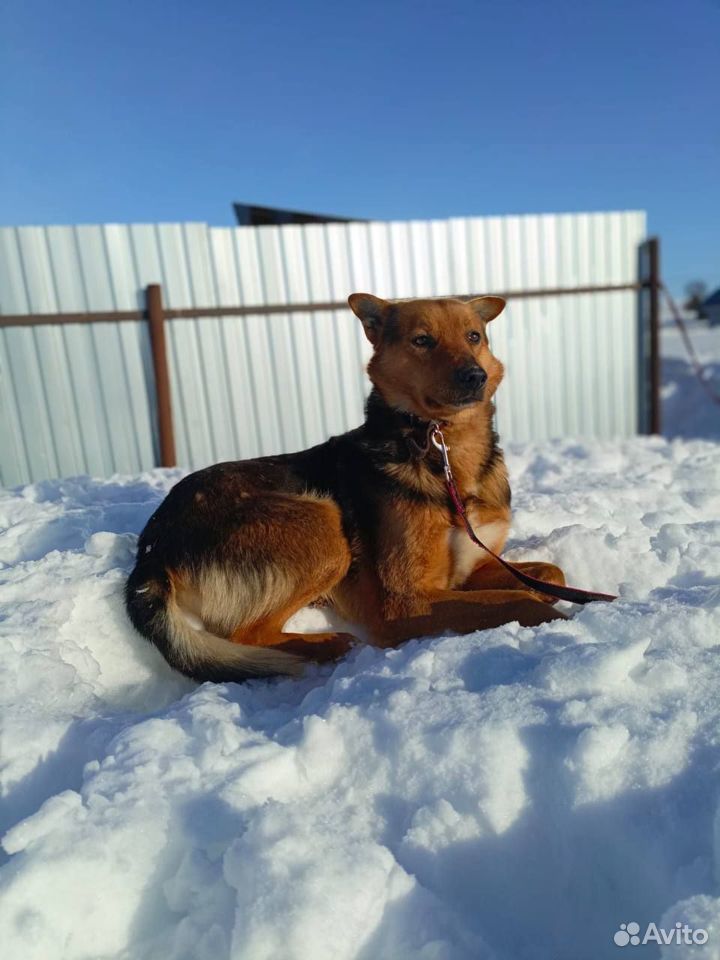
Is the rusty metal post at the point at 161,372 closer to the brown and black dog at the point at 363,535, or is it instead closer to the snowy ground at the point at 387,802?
the brown and black dog at the point at 363,535

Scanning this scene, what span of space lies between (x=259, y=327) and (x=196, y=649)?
17.9 ft

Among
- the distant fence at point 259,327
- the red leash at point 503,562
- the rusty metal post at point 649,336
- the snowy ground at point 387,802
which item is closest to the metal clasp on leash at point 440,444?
the red leash at point 503,562

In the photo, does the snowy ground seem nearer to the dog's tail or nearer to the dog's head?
the dog's tail

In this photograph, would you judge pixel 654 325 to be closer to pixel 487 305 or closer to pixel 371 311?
pixel 487 305

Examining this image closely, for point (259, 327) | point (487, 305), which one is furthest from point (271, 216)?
point (487, 305)

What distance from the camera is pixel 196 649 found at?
2105 millimetres

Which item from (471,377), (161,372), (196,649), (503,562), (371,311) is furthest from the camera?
(161,372)

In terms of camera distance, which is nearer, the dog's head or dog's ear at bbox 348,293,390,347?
the dog's head

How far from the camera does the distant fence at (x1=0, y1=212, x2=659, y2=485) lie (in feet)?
20.9

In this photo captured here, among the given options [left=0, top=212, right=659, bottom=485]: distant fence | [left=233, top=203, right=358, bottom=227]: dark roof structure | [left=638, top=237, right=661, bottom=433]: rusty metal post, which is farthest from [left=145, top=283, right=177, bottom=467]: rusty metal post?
[left=638, top=237, right=661, bottom=433]: rusty metal post

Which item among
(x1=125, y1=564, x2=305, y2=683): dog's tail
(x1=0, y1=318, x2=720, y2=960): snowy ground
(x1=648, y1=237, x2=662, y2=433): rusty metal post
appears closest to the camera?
(x1=0, y1=318, x2=720, y2=960): snowy ground

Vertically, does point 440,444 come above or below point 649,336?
below

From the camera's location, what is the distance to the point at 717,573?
2.61m

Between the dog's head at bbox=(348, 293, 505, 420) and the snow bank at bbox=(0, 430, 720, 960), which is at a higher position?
the dog's head at bbox=(348, 293, 505, 420)
